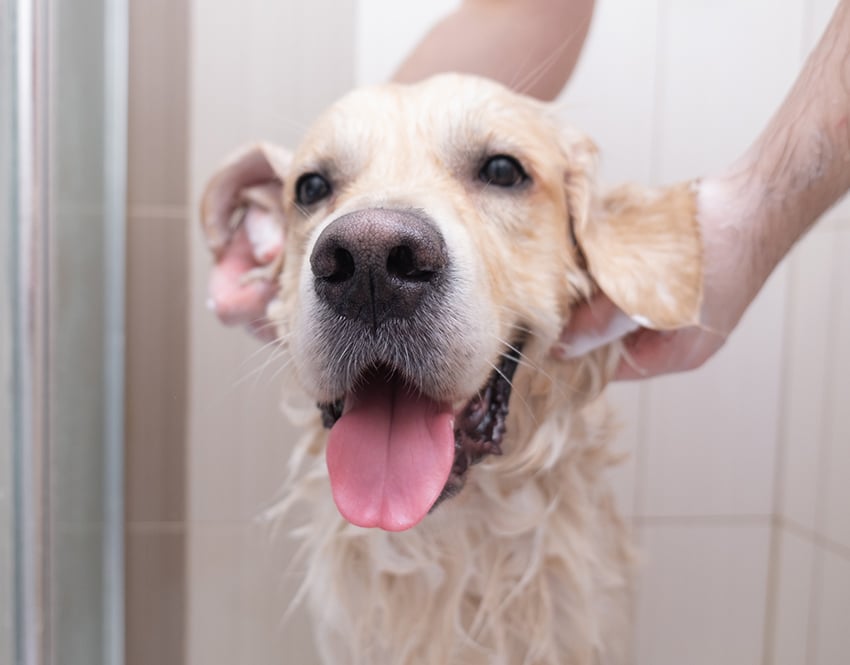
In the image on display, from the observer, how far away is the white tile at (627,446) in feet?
2.38

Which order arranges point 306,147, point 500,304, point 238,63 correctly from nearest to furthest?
1. point 500,304
2. point 306,147
3. point 238,63

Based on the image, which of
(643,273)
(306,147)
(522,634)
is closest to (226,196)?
(306,147)

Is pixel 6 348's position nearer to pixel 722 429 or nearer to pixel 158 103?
pixel 158 103

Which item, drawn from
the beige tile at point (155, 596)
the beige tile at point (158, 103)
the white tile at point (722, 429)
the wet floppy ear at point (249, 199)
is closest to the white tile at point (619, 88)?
the white tile at point (722, 429)

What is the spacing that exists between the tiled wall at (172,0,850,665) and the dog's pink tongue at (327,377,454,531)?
0.65 ft

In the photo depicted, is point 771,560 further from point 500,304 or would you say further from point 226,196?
point 226,196

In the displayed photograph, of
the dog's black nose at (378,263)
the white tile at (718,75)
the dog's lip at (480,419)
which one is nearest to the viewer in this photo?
the dog's black nose at (378,263)

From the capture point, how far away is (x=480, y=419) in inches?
21.9

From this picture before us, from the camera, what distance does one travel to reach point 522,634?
64 cm

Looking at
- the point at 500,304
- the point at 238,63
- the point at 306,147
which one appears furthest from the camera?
the point at 238,63

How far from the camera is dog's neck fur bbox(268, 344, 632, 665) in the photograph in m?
0.62

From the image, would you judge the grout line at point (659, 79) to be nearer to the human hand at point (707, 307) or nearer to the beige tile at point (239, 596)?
the human hand at point (707, 307)

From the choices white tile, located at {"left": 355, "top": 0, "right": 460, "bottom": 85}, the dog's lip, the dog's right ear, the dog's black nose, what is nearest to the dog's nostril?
the dog's black nose

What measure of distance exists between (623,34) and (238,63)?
1.39 feet
